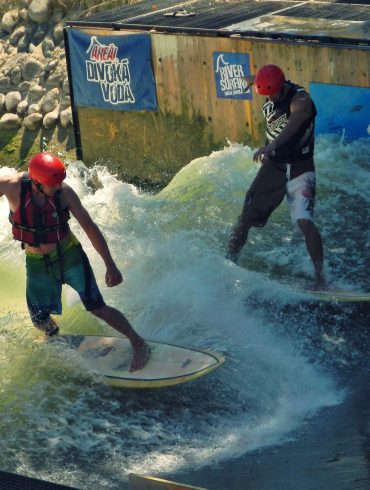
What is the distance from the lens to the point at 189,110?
12891 millimetres

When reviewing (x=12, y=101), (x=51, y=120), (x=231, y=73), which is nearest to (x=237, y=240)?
(x=231, y=73)

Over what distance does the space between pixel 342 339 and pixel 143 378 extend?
1736mm

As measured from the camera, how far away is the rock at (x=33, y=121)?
15562 millimetres

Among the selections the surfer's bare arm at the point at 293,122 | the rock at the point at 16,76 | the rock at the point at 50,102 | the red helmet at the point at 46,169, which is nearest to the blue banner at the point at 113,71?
the rock at the point at 50,102

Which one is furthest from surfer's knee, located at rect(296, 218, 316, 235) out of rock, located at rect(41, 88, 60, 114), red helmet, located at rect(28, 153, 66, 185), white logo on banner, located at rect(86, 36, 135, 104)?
rock, located at rect(41, 88, 60, 114)

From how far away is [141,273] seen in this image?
970 cm

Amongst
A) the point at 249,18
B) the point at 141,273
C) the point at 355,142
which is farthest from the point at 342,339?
the point at 249,18

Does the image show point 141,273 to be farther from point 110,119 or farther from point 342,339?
point 110,119

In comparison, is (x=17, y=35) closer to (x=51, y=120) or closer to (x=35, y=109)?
(x=35, y=109)

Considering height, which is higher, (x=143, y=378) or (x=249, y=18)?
(x=249, y=18)

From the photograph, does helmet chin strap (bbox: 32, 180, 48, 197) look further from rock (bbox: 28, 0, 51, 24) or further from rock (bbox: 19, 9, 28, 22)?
rock (bbox: 19, 9, 28, 22)

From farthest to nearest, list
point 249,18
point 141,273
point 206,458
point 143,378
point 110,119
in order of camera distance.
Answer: point 110,119
point 249,18
point 141,273
point 143,378
point 206,458

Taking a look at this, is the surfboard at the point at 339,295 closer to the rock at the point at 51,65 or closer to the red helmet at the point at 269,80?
the red helmet at the point at 269,80

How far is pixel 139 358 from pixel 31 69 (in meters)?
9.25
